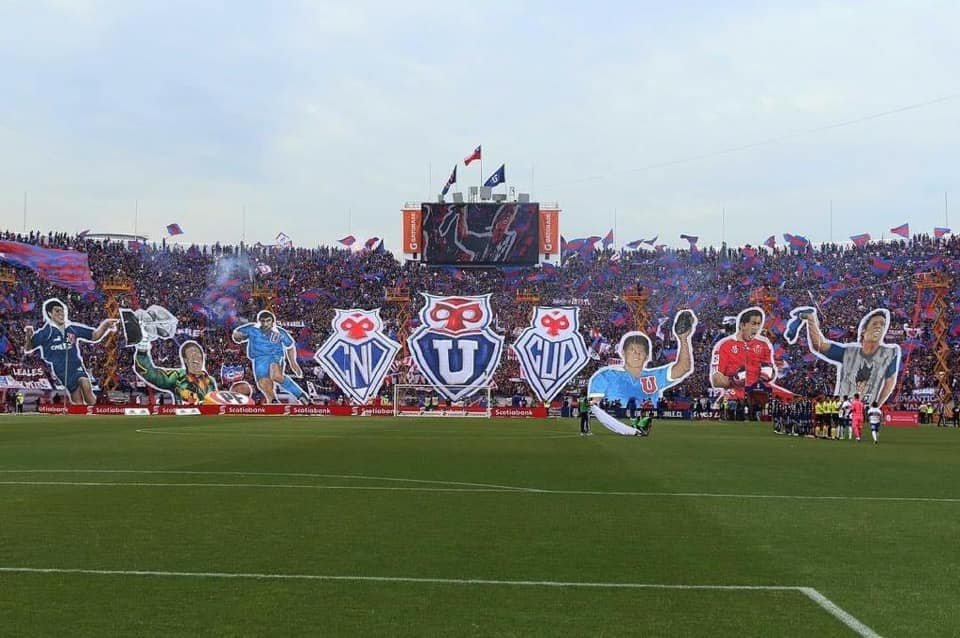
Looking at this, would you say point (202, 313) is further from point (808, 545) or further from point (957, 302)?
point (808, 545)

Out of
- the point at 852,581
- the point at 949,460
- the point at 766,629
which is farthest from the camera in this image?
the point at 949,460

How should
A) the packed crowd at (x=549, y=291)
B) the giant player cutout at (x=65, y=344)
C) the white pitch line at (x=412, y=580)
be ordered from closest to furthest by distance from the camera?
the white pitch line at (x=412, y=580)
the giant player cutout at (x=65, y=344)
the packed crowd at (x=549, y=291)

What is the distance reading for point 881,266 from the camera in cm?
7681

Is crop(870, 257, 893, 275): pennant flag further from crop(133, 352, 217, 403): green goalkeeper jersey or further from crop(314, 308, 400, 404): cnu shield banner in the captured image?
crop(133, 352, 217, 403): green goalkeeper jersey

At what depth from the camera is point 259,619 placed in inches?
311

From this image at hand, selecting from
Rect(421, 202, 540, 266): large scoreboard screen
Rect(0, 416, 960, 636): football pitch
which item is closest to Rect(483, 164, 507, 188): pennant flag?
Answer: Rect(421, 202, 540, 266): large scoreboard screen

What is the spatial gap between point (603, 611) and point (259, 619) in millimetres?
2746

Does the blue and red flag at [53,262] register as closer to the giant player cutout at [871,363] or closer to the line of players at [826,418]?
the line of players at [826,418]

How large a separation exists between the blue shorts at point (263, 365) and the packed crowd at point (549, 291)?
6.32 metres

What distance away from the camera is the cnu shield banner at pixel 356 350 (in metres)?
61.7

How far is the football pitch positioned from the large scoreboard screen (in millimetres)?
55446

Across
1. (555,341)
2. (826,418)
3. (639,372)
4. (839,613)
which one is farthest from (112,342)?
(839,613)

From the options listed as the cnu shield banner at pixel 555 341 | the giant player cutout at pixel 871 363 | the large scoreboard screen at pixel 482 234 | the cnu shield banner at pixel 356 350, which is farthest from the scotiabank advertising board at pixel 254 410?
the giant player cutout at pixel 871 363

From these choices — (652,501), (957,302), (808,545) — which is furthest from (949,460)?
(957,302)
